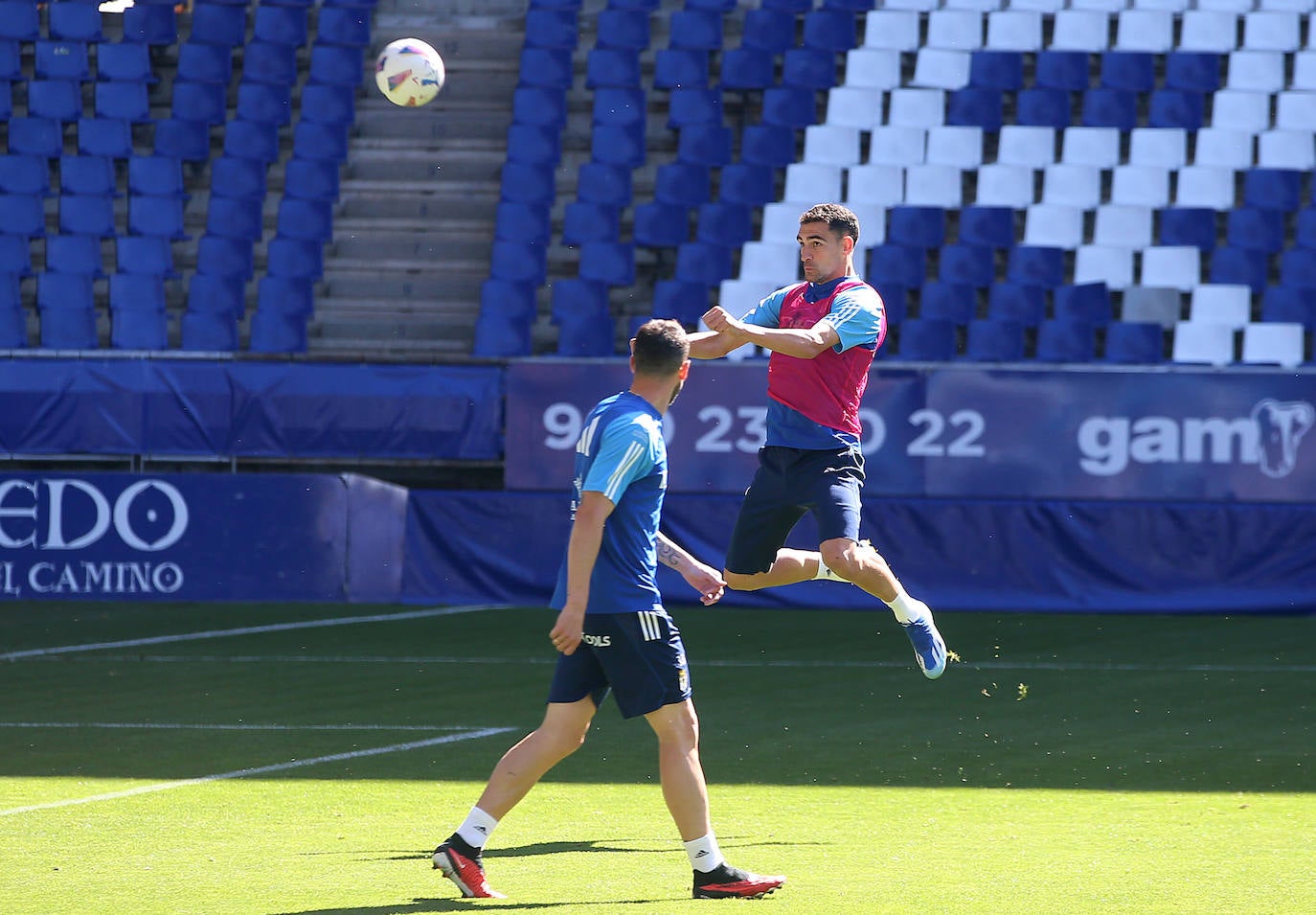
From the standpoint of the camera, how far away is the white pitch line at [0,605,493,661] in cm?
1412

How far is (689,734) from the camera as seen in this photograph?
580 cm

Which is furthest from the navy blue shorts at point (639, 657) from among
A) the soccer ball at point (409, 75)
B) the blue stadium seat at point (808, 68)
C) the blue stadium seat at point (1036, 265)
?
the blue stadium seat at point (808, 68)

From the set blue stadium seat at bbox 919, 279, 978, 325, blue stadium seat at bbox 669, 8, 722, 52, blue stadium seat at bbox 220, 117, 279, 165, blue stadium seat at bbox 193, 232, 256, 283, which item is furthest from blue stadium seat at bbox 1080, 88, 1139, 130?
blue stadium seat at bbox 193, 232, 256, 283

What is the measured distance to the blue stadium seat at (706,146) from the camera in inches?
850

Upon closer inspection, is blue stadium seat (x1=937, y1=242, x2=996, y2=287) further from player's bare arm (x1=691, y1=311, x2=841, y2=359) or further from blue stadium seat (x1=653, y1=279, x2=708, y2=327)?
player's bare arm (x1=691, y1=311, x2=841, y2=359)

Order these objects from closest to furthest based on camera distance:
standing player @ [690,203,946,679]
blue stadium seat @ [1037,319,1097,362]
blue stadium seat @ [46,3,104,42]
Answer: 1. standing player @ [690,203,946,679]
2. blue stadium seat @ [1037,319,1097,362]
3. blue stadium seat @ [46,3,104,42]

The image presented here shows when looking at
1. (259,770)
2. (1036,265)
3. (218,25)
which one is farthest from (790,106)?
(259,770)

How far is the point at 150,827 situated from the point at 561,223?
611 inches

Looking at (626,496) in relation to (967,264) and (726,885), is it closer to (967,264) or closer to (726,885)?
(726,885)

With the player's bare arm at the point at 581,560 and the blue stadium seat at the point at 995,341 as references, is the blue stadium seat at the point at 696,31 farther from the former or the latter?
the player's bare arm at the point at 581,560

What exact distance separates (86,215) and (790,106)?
26.8 feet

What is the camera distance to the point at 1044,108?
21438mm

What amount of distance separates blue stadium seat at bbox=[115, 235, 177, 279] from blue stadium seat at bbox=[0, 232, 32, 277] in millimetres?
981

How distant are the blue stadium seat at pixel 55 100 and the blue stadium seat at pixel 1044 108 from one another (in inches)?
434
